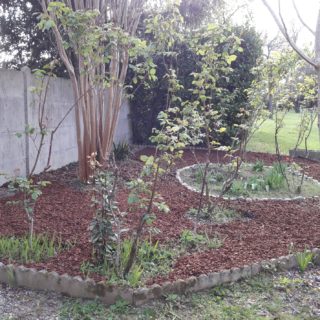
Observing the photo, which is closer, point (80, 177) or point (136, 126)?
point (80, 177)

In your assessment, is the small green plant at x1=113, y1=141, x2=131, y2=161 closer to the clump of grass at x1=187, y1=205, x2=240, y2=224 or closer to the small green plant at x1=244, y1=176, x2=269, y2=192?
the small green plant at x1=244, y1=176, x2=269, y2=192

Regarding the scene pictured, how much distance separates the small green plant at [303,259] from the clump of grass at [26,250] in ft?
6.68

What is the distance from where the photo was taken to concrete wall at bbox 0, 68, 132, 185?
5.24 meters

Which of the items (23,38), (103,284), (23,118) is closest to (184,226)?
(103,284)

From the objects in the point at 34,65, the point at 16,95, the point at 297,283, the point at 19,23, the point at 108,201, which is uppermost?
the point at 19,23

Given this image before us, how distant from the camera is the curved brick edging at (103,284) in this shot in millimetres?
2734

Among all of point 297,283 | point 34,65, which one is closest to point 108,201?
point 297,283

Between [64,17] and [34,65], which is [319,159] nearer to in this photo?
[34,65]

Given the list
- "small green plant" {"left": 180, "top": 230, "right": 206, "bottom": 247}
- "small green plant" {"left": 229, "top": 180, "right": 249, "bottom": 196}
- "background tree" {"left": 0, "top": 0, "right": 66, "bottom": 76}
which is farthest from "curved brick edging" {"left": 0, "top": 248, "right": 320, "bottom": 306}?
"background tree" {"left": 0, "top": 0, "right": 66, "bottom": 76}

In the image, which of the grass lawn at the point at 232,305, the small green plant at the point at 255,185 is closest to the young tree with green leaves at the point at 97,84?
the small green plant at the point at 255,185

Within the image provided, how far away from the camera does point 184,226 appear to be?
428cm

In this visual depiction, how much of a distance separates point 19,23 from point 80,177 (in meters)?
4.36

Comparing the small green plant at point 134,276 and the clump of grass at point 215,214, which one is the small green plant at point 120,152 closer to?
the clump of grass at point 215,214

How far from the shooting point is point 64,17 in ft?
12.7
